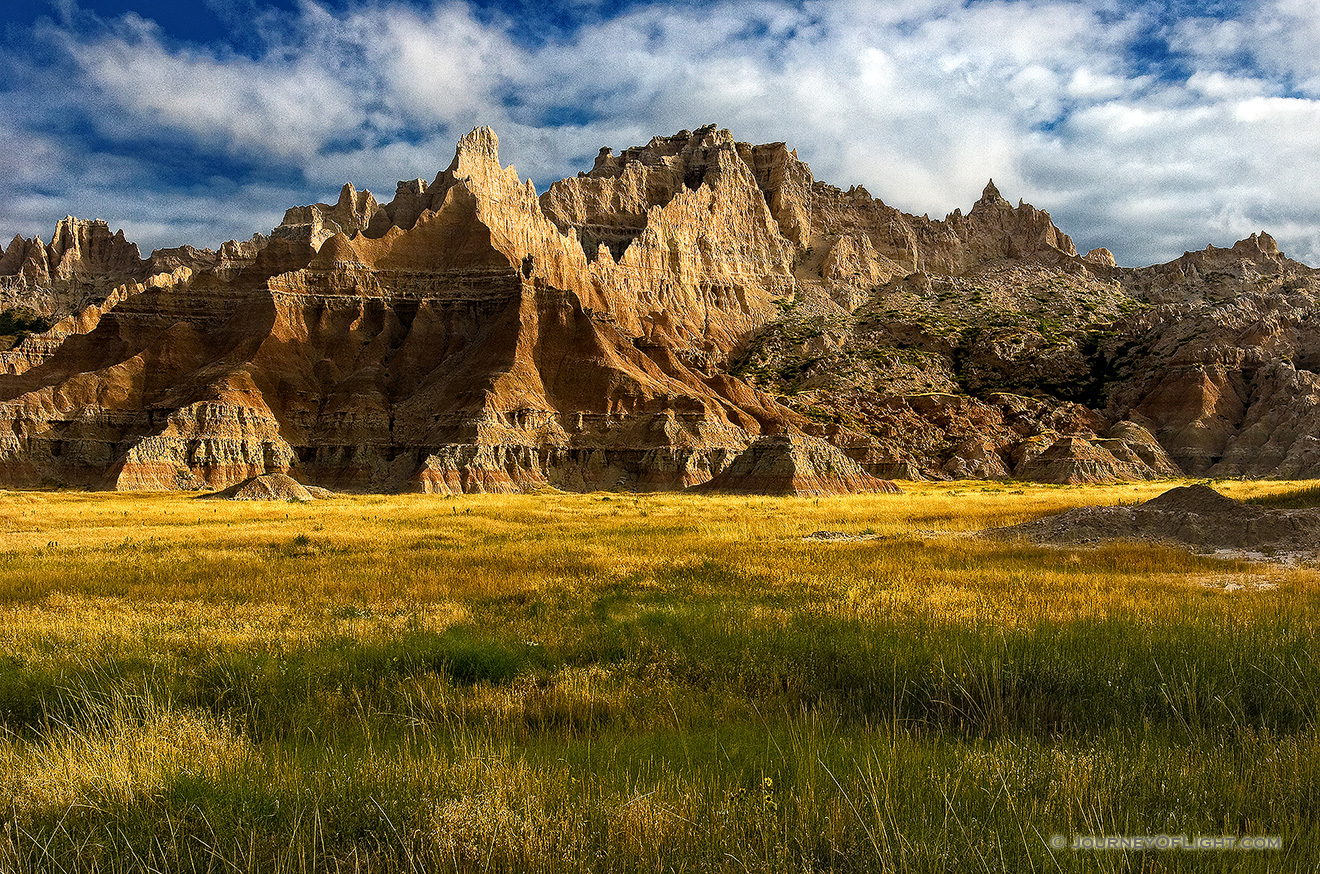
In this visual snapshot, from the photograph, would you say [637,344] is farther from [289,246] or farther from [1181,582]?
[1181,582]

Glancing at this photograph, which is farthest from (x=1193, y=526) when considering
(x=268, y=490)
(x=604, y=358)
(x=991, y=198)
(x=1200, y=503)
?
(x=991, y=198)

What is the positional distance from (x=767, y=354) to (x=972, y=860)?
131018 millimetres

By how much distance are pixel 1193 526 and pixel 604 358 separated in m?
78.6

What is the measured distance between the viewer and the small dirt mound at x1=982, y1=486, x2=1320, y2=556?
66.4 ft

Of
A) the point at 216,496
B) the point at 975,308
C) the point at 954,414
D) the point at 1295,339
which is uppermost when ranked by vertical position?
the point at 975,308

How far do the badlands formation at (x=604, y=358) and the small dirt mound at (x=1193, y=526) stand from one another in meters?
41.0

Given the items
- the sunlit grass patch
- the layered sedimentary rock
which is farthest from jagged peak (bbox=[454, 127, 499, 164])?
the sunlit grass patch

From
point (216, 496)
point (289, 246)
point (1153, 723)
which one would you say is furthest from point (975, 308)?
point (1153, 723)

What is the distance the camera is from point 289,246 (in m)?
107

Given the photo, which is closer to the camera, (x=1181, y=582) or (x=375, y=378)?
(x=1181, y=582)

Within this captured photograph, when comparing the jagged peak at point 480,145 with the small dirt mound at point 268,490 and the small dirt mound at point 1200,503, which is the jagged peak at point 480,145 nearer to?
the small dirt mound at point 268,490

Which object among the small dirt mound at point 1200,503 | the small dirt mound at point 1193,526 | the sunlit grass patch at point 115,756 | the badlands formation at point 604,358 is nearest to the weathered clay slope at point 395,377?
the badlands formation at point 604,358

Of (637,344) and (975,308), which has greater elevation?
(975,308)

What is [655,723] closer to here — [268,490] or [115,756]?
[115,756]
